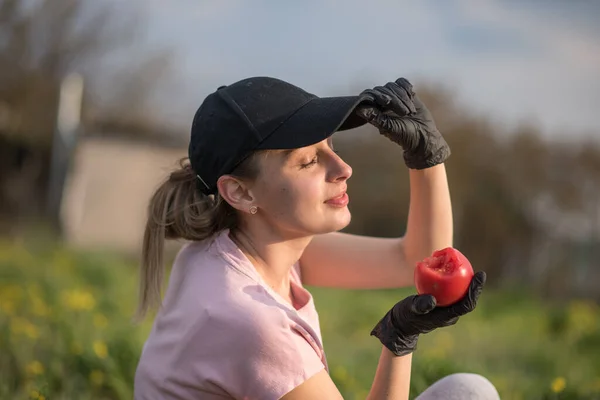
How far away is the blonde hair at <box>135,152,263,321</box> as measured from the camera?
2229 mm

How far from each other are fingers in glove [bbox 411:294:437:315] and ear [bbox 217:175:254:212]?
0.53m

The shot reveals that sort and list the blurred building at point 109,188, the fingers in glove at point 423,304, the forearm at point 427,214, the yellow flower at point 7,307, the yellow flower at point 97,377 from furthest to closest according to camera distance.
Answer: the blurred building at point 109,188, the yellow flower at point 7,307, the yellow flower at point 97,377, the forearm at point 427,214, the fingers in glove at point 423,304

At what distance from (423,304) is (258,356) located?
406 mm

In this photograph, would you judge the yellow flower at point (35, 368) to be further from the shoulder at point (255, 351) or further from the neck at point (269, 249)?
the shoulder at point (255, 351)

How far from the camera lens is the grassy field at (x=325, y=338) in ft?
11.4

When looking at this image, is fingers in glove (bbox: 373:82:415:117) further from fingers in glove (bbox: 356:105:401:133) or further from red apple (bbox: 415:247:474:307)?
red apple (bbox: 415:247:474:307)

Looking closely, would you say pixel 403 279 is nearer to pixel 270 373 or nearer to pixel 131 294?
pixel 270 373

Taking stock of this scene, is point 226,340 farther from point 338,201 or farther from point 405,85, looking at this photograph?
point 405,85

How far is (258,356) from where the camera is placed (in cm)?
190

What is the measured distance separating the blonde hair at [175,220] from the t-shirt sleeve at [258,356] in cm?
37

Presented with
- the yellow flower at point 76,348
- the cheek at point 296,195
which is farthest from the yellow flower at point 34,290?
the cheek at point 296,195

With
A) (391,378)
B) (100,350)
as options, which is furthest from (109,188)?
(391,378)

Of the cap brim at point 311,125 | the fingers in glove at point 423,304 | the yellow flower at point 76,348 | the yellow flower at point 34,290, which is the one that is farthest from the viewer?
the yellow flower at point 34,290

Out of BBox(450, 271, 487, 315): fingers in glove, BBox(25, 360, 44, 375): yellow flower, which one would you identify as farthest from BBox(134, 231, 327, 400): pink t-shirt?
BBox(25, 360, 44, 375): yellow flower
